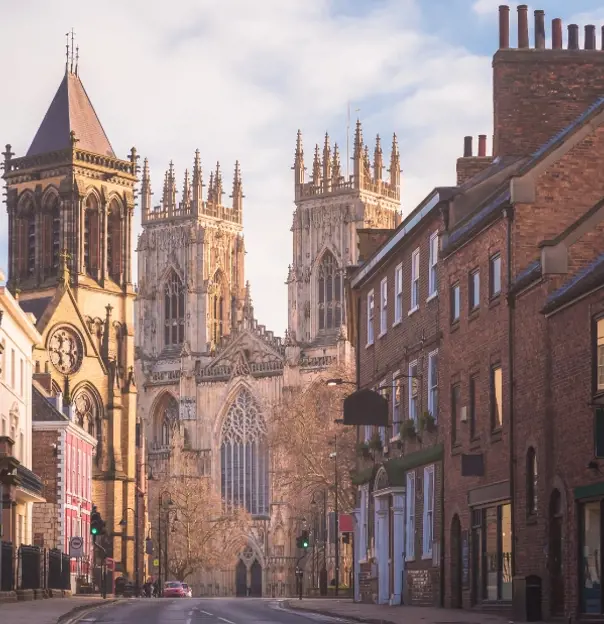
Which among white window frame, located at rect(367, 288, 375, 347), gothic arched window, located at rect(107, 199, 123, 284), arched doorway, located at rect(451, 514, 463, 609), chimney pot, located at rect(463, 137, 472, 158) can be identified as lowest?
arched doorway, located at rect(451, 514, 463, 609)

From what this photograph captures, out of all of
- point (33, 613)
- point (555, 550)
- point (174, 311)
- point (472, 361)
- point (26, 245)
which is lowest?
point (33, 613)

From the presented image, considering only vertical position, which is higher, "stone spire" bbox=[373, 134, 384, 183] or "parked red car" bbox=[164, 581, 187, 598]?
"stone spire" bbox=[373, 134, 384, 183]

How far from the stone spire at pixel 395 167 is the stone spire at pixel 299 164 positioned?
7.48 meters

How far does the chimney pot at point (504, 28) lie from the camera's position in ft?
149

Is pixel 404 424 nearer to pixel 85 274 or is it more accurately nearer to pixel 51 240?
pixel 85 274

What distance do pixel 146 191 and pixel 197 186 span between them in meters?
6.93

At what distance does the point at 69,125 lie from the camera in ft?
426

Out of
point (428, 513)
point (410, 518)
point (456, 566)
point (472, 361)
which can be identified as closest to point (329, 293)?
point (410, 518)

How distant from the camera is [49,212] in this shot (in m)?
127

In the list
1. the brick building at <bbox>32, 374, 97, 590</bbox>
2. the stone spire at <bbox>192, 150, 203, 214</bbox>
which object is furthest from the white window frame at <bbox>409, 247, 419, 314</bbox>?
the stone spire at <bbox>192, 150, 203, 214</bbox>

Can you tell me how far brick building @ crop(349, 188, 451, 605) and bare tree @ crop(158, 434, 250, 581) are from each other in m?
69.1

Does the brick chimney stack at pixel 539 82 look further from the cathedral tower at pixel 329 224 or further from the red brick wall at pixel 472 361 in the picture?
the cathedral tower at pixel 329 224

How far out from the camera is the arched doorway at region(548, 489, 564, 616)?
3556cm

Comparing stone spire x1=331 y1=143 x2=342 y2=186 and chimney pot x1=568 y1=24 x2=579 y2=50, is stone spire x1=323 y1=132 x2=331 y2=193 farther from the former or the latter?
chimney pot x1=568 y1=24 x2=579 y2=50
